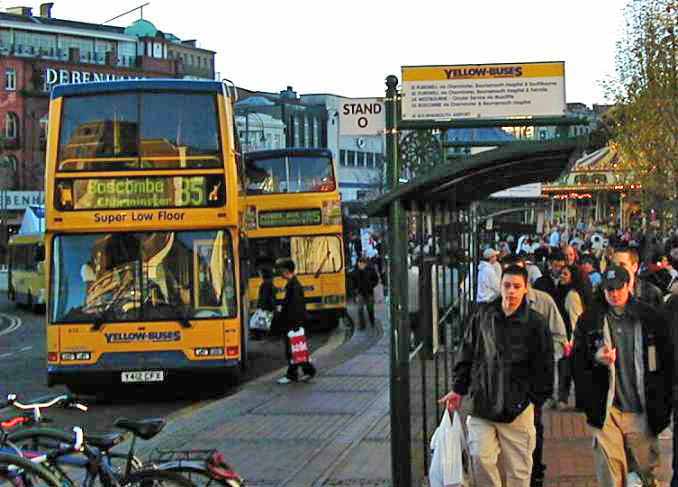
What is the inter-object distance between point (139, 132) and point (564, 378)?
6.68 m

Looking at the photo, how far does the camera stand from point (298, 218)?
26.6 meters

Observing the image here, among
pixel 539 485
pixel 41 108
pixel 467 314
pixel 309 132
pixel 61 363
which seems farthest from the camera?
pixel 309 132

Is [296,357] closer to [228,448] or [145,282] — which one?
[145,282]

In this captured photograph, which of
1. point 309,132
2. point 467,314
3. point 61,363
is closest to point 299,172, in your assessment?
point 61,363

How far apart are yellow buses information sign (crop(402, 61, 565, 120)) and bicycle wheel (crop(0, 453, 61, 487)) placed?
3.40 meters

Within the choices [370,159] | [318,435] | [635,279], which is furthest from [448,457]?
[370,159]

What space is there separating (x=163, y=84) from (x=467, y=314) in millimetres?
5746

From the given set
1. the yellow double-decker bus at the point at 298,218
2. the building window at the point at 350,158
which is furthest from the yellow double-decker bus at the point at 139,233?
the building window at the point at 350,158

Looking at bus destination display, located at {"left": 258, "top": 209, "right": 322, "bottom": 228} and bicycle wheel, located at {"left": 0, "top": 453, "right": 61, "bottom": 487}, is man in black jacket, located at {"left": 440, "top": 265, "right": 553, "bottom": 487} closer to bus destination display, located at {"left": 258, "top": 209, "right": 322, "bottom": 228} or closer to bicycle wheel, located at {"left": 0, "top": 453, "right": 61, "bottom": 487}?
bicycle wheel, located at {"left": 0, "top": 453, "right": 61, "bottom": 487}

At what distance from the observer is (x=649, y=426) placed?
6695 millimetres

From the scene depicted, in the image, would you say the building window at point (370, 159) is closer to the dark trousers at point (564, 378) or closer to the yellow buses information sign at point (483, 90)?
the dark trousers at point (564, 378)

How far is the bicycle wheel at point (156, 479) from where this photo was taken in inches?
244

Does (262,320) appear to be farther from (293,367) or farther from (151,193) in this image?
(151,193)

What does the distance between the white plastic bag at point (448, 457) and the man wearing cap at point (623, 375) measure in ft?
2.53
